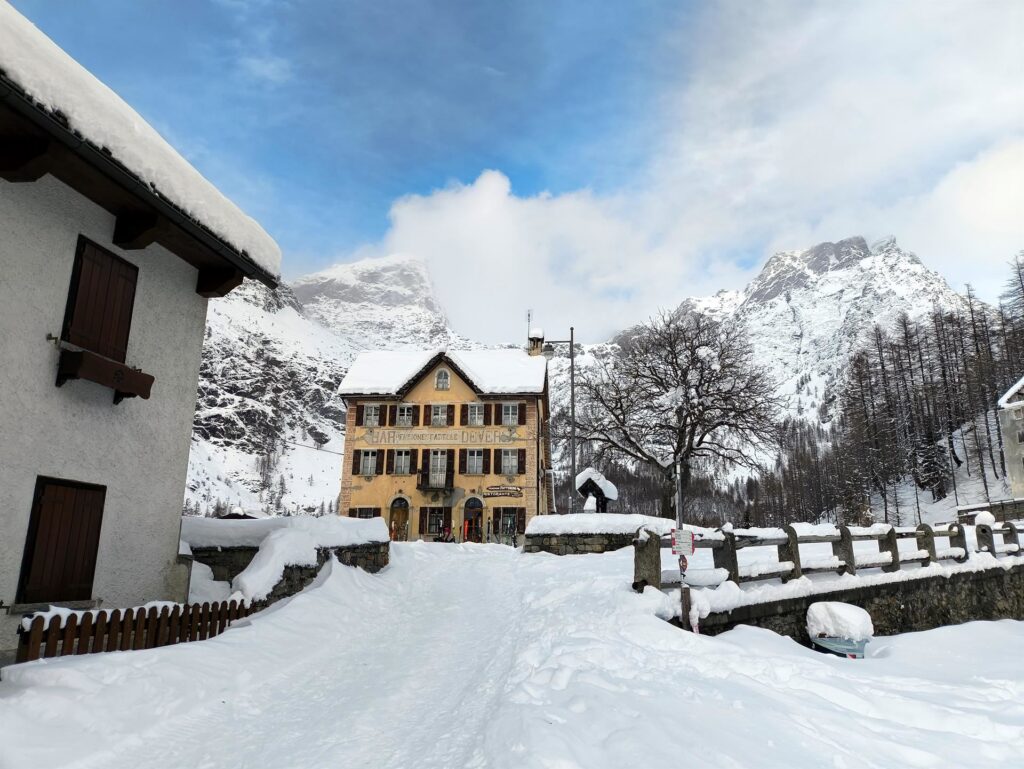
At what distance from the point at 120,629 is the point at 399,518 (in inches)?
1095

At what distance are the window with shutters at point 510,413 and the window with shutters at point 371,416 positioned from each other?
283 inches

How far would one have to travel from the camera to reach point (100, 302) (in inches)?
339

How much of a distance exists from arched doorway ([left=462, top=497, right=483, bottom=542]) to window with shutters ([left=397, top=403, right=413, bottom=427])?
567cm

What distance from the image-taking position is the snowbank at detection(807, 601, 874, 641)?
30.0ft

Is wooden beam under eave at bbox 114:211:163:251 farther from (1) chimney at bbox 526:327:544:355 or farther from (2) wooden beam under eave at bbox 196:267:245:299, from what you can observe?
(1) chimney at bbox 526:327:544:355

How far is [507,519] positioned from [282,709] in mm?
27980

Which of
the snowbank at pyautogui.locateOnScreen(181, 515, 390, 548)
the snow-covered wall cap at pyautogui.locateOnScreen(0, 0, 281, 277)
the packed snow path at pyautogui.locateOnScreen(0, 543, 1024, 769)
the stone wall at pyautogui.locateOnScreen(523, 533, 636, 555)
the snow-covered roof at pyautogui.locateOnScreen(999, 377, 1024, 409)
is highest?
the snow-covered roof at pyautogui.locateOnScreen(999, 377, 1024, 409)

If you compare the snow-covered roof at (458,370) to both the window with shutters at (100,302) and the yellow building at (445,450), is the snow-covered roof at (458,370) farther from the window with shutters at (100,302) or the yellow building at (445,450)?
the window with shutters at (100,302)

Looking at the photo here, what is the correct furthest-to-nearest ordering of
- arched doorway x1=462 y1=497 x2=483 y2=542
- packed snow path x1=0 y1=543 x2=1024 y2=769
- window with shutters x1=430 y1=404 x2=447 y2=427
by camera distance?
window with shutters x1=430 y1=404 x2=447 y2=427, arched doorway x1=462 y1=497 x2=483 y2=542, packed snow path x1=0 y1=543 x2=1024 y2=769

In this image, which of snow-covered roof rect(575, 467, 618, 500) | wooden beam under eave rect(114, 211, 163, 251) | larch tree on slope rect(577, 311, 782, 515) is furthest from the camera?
larch tree on slope rect(577, 311, 782, 515)

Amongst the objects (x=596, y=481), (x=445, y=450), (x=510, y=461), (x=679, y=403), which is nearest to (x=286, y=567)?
(x=596, y=481)

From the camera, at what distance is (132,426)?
9203 millimetres

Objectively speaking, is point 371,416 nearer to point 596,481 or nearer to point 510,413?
point 510,413

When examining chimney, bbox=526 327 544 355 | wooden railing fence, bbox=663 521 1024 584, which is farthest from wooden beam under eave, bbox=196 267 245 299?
chimney, bbox=526 327 544 355
